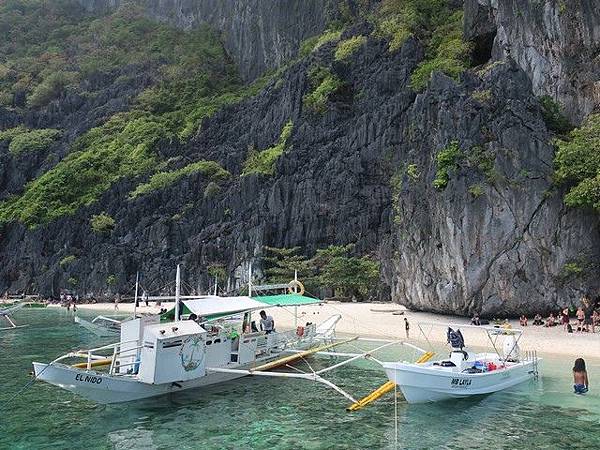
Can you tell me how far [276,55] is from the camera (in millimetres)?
88375

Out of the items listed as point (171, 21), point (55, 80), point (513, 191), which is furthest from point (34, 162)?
point (513, 191)

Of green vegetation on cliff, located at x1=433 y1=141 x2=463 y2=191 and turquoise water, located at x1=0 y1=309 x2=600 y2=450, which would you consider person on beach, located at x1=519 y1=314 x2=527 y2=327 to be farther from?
green vegetation on cliff, located at x1=433 y1=141 x2=463 y2=191

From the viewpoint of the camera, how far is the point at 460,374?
715 inches

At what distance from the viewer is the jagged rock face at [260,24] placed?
277 feet

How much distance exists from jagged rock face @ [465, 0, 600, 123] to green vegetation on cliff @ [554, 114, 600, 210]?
17.7 feet

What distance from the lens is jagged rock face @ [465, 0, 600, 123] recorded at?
39469mm

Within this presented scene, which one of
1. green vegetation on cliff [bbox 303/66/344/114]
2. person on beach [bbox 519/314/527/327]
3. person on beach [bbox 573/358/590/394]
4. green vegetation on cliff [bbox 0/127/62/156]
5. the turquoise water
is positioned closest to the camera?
the turquoise water

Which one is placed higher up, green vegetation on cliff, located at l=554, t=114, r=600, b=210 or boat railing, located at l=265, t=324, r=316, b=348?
green vegetation on cliff, located at l=554, t=114, r=600, b=210

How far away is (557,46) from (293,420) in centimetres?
3726

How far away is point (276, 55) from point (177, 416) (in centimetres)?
7883

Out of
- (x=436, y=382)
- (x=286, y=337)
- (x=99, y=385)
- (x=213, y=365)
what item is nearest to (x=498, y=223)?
(x=286, y=337)

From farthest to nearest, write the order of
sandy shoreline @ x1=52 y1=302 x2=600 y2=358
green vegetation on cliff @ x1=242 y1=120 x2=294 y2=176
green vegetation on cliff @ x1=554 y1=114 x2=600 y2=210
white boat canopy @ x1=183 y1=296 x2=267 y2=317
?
green vegetation on cliff @ x1=242 y1=120 x2=294 y2=176 < green vegetation on cliff @ x1=554 y1=114 x2=600 y2=210 < sandy shoreline @ x1=52 y1=302 x2=600 y2=358 < white boat canopy @ x1=183 y1=296 x2=267 y2=317

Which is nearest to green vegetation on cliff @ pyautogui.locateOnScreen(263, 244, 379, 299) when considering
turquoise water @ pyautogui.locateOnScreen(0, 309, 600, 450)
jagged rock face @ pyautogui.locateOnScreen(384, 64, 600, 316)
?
jagged rock face @ pyautogui.locateOnScreen(384, 64, 600, 316)

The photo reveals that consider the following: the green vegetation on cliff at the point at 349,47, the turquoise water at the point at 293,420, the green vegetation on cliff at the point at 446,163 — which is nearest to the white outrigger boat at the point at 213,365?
the turquoise water at the point at 293,420
